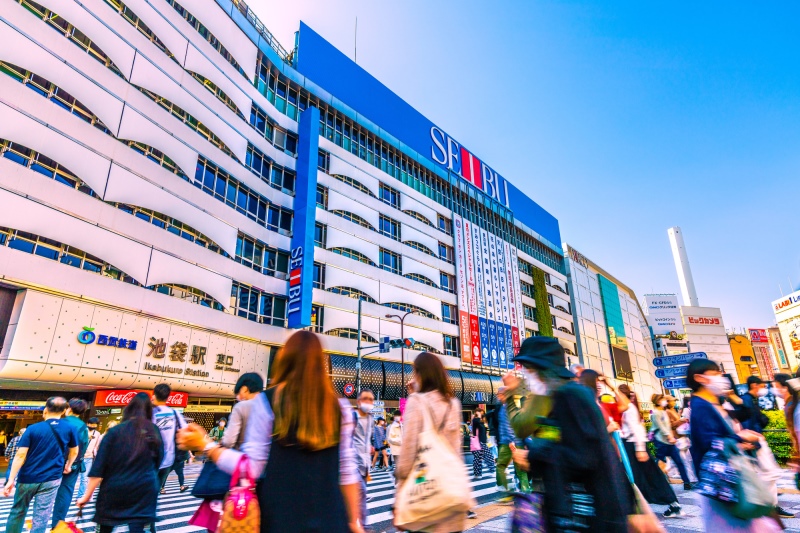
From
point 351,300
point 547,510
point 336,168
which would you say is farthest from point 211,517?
point 336,168

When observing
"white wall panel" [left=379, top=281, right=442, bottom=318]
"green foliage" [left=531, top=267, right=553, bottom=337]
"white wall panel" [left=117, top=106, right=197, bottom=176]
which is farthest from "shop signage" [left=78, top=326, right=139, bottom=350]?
"green foliage" [left=531, top=267, right=553, bottom=337]

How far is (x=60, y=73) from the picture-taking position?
15.6 metres

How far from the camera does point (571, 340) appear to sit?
167 feet

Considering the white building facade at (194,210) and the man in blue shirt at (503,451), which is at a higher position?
the white building facade at (194,210)

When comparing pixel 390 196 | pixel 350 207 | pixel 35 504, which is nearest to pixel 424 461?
pixel 35 504

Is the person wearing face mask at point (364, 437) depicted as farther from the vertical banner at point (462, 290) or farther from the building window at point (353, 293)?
the vertical banner at point (462, 290)

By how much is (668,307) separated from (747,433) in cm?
9966

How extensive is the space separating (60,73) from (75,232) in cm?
575

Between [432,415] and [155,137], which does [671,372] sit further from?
[155,137]

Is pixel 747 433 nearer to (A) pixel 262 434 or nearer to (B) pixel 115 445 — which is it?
(A) pixel 262 434

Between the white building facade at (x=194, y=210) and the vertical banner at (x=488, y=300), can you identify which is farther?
the vertical banner at (x=488, y=300)

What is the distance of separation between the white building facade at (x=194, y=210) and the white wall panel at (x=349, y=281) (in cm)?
10

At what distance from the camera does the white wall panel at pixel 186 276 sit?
17.9m

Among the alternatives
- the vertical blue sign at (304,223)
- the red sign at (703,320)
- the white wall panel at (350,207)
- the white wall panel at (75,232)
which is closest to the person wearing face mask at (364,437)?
the white wall panel at (75,232)
